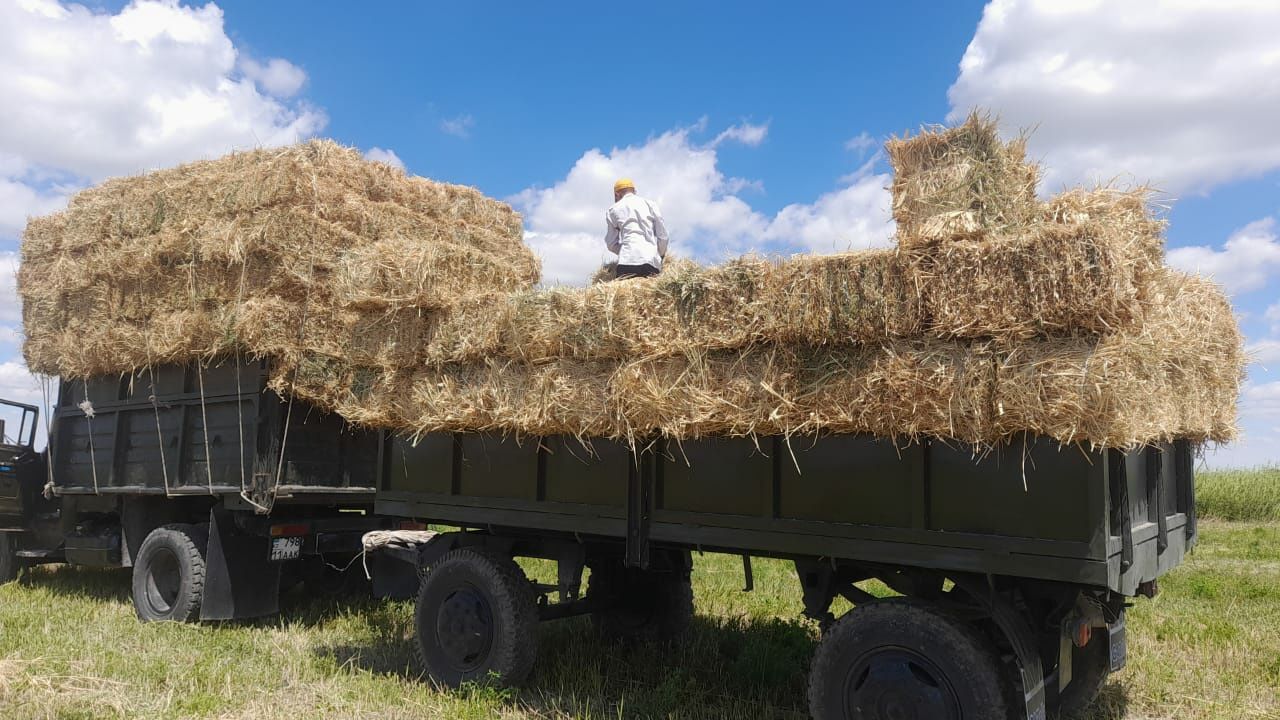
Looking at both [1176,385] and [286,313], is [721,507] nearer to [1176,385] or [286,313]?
[1176,385]

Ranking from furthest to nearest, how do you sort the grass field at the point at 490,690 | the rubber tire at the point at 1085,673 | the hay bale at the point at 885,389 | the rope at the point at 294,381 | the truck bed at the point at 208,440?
the truck bed at the point at 208,440 → the rope at the point at 294,381 → the grass field at the point at 490,690 → the rubber tire at the point at 1085,673 → the hay bale at the point at 885,389

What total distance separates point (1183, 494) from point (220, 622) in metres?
8.02

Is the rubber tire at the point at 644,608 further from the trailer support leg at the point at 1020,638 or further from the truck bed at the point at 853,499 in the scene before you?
the trailer support leg at the point at 1020,638

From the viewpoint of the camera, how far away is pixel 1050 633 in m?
4.86

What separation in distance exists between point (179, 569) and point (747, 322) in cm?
651

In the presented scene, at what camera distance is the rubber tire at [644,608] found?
7.26 meters

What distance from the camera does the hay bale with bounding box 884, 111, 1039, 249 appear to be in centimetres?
461

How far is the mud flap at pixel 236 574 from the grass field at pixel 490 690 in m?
0.19

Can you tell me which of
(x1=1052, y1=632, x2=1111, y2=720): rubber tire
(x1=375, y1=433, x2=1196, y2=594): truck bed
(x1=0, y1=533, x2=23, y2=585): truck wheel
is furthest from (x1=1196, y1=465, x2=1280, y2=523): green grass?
(x1=0, y1=533, x2=23, y2=585): truck wheel

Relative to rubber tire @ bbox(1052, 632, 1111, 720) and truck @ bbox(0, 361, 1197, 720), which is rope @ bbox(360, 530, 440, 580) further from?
rubber tire @ bbox(1052, 632, 1111, 720)

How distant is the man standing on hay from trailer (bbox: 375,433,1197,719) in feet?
6.16

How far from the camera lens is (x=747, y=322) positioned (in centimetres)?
494

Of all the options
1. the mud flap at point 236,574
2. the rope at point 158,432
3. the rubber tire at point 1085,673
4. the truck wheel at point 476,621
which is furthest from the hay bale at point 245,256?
the rubber tire at point 1085,673

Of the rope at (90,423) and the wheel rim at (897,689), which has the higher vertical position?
the rope at (90,423)
